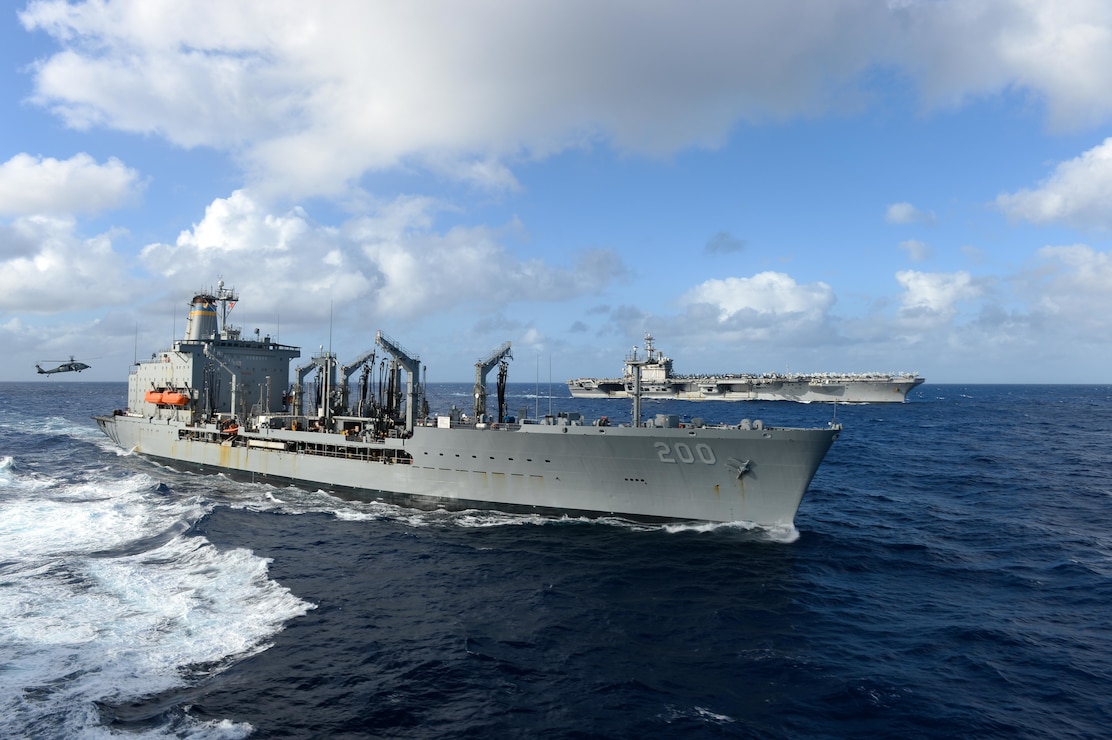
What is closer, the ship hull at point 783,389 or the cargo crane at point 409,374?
the cargo crane at point 409,374

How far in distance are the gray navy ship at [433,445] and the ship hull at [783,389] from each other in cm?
6767

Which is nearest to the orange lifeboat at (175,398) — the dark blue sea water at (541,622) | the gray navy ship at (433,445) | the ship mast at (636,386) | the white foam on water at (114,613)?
the gray navy ship at (433,445)

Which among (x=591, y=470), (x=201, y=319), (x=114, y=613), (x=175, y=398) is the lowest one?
(x=114, y=613)

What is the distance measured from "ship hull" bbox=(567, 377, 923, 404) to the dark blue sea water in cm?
7722

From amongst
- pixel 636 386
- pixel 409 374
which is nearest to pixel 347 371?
pixel 409 374

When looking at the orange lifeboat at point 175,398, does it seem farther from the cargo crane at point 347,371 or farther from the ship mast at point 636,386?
Answer: the ship mast at point 636,386

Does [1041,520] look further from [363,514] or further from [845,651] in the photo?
[363,514]

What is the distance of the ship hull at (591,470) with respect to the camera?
924 inches

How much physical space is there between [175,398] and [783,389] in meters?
A: 96.2

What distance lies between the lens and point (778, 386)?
10838 cm

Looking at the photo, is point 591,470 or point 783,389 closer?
Result: point 591,470

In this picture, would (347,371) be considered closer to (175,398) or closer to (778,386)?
(175,398)

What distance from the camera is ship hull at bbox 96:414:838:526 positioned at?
77.0 feet

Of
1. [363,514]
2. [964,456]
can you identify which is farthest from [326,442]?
[964,456]
